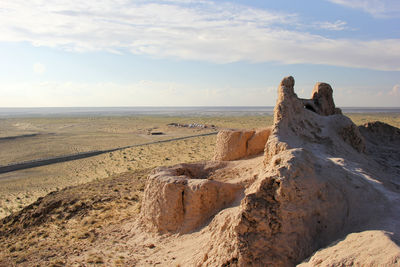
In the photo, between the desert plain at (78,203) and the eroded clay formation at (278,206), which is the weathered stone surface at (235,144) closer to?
the eroded clay formation at (278,206)

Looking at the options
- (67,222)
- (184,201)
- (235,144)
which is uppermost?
(235,144)

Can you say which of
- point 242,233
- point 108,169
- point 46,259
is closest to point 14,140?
point 108,169

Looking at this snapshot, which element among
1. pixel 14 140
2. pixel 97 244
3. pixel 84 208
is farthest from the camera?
pixel 14 140

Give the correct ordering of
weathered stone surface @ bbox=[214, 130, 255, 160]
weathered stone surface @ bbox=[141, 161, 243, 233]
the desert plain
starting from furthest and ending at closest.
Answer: weathered stone surface @ bbox=[214, 130, 255, 160]
the desert plain
weathered stone surface @ bbox=[141, 161, 243, 233]

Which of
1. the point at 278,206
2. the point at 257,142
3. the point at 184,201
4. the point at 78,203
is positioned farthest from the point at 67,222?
the point at 278,206

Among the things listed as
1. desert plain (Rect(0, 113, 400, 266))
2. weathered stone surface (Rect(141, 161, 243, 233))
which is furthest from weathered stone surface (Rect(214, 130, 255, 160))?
desert plain (Rect(0, 113, 400, 266))

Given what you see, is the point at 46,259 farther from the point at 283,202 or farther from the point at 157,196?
the point at 283,202

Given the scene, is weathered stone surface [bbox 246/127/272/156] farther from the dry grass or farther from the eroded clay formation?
the dry grass

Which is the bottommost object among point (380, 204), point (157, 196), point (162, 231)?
point (162, 231)

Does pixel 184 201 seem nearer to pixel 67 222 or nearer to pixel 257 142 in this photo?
pixel 257 142

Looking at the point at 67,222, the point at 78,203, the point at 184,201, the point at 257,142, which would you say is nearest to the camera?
the point at 184,201

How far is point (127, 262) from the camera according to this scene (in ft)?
23.7

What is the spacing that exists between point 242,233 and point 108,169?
1754 cm

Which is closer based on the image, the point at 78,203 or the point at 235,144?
the point at 235,144
